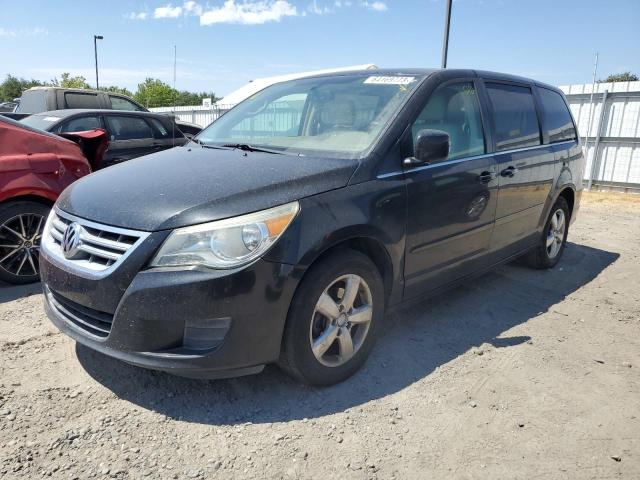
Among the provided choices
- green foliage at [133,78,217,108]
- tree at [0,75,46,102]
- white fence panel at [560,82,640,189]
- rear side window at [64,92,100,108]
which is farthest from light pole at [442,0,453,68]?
tree at [0,75,46,102]

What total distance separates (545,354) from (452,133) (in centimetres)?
167

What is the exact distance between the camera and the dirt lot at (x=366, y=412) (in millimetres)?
2281

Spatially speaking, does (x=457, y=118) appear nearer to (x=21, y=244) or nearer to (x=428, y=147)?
(x=428, y=147)

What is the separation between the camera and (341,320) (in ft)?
9.31

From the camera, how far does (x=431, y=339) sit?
11.8 feet

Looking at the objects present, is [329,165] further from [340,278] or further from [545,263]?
[545,263]

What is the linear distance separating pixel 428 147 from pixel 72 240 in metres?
2.08

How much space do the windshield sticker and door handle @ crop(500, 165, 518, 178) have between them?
1.12m

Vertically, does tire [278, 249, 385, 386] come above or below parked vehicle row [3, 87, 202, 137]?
below

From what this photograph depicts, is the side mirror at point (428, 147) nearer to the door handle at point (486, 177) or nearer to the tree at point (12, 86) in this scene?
the door handle at point (486, 177)

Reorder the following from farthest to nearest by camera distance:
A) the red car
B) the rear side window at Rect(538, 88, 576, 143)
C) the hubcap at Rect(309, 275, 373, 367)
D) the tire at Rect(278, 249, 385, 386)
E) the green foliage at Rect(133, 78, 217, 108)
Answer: the green foliage at Rect(133, 78, 217, 108) < the rear side window at Rect(538, 88, 576, 143) < the red car < the hubcap at Rect(309, 275, 373, 367) < the tire at Rect(278, 249, 385, 386)

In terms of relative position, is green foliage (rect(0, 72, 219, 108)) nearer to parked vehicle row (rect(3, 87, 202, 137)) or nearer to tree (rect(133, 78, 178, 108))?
tree (rect(133, 78, 178, 108))

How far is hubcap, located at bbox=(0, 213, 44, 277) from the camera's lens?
423 centimetres

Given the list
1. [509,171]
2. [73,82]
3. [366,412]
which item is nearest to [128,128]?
[509,171]
